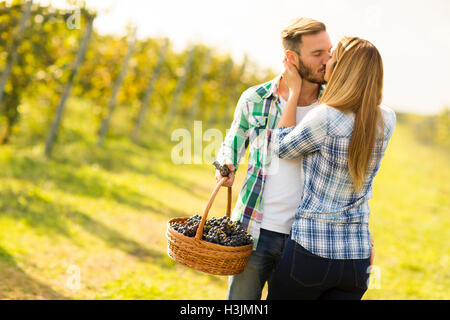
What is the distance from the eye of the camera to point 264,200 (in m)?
2.36

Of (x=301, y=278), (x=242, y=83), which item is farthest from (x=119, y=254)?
(x=242, y=83)

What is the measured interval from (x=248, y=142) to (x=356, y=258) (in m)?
0.82

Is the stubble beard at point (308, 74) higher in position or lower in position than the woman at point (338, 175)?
higher

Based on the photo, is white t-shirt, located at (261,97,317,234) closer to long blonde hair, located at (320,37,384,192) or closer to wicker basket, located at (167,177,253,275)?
wicker basket, located at (167,177,253,275)

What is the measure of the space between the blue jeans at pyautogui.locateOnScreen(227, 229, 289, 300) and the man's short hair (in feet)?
3.02

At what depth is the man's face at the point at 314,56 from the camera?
2.29 metres

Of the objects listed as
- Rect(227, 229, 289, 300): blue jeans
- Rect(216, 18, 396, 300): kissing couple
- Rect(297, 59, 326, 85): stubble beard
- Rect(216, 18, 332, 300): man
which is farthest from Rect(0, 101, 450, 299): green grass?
Rect(297, 59, 326, 85): stubble beard

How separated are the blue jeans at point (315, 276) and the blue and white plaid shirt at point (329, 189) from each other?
0.11 feet

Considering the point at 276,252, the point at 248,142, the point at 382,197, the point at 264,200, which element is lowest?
the point at 382,197

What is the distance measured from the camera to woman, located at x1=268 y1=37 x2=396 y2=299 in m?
2.01

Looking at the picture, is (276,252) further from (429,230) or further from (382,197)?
(382,197)

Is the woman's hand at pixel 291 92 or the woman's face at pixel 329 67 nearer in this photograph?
the woman's face at pixel 329 67

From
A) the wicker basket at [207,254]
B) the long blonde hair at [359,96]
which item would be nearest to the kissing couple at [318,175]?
the long blonde hair at [359,96]

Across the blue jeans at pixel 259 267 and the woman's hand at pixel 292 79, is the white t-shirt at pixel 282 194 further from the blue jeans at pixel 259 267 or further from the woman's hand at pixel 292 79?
the woman's hand at pixel 292 79
